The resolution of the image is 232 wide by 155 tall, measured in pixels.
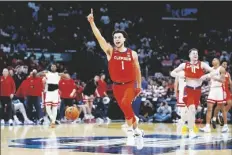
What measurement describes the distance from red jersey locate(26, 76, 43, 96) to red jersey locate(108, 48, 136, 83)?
911cm

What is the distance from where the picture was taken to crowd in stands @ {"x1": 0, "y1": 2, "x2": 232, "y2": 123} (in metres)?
24.4

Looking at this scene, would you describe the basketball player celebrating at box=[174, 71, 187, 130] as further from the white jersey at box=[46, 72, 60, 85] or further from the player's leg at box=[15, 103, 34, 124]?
the player's leg at box=[15, 103, 34, 124]

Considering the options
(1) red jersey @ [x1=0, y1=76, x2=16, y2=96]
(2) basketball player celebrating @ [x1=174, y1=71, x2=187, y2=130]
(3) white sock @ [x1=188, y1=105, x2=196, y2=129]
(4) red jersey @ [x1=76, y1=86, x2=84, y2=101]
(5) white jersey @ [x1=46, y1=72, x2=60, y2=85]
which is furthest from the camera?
(4) red jersey @ [x1=76, y1=86, x2=84, y2=101]

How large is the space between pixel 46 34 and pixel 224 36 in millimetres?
9434

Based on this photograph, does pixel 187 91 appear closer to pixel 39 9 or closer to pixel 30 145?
pixel 30 145

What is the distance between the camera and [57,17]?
1089 inches

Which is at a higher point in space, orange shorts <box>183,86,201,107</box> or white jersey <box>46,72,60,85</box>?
white jersey <box>46,72,60,85</box>

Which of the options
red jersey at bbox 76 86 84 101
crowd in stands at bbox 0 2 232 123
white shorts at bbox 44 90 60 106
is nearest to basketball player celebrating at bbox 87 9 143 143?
white shorts at bbox 44 90 60 106

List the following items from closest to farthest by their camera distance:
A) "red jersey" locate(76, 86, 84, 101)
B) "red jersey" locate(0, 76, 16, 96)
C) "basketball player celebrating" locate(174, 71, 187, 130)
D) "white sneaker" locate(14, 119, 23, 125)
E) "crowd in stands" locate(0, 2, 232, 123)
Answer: "basketball player celebrating" locate(174, 71, 187, 130), "red jersey" locate(0, 76, 16, 96), "white sneaker" locate(14, 119, 23, 125), "red jersey" locate(76, 86, 84, 101), "crowd in stands" locate(0, 2, 232, 123)

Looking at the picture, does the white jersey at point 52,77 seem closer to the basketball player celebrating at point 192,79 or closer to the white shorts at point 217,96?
the white shorts at point 217,96

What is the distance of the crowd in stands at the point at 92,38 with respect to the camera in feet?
80.1

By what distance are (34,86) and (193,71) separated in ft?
26.1

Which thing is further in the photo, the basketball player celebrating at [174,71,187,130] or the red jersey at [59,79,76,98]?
the red jersey at [59,79,76,98]

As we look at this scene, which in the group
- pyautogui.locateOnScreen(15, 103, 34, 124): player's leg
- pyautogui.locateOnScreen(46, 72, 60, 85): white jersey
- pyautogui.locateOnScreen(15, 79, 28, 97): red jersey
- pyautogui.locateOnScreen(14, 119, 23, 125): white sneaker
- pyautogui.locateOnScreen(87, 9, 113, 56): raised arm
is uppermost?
pyautogui.locateOnScreen(87, 9, 113, 56): raised arm
